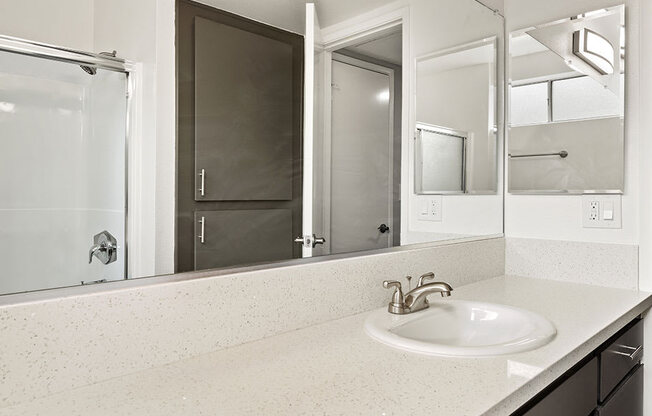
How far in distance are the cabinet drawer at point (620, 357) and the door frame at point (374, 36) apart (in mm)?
684

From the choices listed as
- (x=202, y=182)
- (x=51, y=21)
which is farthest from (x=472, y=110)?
(x=51, y=21)

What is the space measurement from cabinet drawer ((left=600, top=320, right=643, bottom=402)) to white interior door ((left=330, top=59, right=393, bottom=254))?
696 mm

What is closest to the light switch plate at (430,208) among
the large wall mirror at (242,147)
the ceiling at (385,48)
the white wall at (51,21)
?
the large wall mirror at (242,147)

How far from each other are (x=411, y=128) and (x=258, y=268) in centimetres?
85

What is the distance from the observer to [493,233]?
2.05 metres

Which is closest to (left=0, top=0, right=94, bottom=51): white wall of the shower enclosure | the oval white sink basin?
the shower enclosure

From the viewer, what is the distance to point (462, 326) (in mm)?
1454

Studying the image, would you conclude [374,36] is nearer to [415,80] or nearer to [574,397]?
[415,80]

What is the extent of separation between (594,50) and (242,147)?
1526 millimetres

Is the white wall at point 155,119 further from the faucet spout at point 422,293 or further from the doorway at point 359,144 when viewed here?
the faucet spout at point 422,293

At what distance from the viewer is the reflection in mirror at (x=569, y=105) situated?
5.87 feet

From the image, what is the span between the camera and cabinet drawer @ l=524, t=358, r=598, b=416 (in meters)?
1.01

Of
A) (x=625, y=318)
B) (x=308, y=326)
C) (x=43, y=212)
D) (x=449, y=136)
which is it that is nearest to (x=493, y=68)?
(x=449, y=136)

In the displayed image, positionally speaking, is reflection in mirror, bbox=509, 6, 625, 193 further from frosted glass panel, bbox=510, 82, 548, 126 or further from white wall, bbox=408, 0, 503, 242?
white wall, bbox=408, 0, 503, 242
